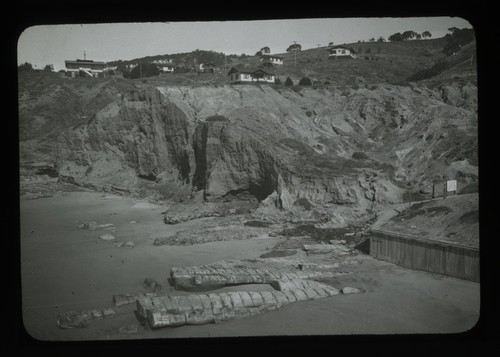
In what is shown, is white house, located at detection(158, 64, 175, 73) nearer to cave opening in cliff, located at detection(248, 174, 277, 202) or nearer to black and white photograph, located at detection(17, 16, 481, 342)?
black and white photograph, located at detection(17, 16, 481, 342)

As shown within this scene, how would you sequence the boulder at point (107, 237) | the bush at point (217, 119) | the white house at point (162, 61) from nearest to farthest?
the boulder at point (107, 237), the white house at point (162, 61), the bush at point (217, 119)

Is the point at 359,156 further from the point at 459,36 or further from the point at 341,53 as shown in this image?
the point at 459,36

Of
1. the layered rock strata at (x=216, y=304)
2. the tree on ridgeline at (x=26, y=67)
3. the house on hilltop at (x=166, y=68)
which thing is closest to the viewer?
the layered rock strata at (x=216, y=304)

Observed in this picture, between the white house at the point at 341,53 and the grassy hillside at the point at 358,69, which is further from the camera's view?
the grassy hillside at the point at 358,69

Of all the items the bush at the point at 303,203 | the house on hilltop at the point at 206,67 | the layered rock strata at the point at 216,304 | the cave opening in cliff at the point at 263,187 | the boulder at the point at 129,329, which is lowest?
the boulder at the point at 129,329

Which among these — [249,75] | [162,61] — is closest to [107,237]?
[162,61]

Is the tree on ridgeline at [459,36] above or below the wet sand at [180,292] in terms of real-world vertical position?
above

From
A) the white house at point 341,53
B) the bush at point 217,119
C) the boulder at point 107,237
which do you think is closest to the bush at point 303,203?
the white house at point 341,53

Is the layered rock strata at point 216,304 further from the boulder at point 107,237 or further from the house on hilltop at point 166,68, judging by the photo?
the house on hilltop at point 166,68
